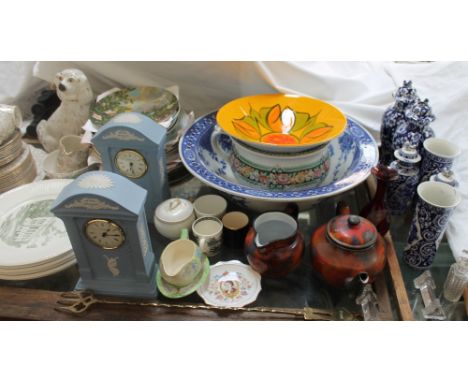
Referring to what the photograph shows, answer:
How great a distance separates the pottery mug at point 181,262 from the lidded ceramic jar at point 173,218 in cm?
5

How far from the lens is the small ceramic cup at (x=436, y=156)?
43.0 inches

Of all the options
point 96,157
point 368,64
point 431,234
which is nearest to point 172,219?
point 96,157

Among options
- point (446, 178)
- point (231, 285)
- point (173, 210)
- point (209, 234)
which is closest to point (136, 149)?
point (173, 210)

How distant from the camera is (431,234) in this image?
998 mm

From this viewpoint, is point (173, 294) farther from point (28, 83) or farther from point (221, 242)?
point (28, 83)

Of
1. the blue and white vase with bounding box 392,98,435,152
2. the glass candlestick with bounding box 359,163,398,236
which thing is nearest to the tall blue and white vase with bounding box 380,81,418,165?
the blue and white vase with bounding box 392,98,435,152

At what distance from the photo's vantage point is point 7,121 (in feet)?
4.02

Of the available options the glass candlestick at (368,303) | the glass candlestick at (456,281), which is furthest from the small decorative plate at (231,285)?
the glass candlestick at (456,281)

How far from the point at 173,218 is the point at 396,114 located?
733mm

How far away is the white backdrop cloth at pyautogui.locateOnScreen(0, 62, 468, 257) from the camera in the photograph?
1.45 meters

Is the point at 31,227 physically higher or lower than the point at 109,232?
lower

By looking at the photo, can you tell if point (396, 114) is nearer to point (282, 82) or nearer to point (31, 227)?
point (282, 82)

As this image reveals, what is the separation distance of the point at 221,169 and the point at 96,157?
387mm
